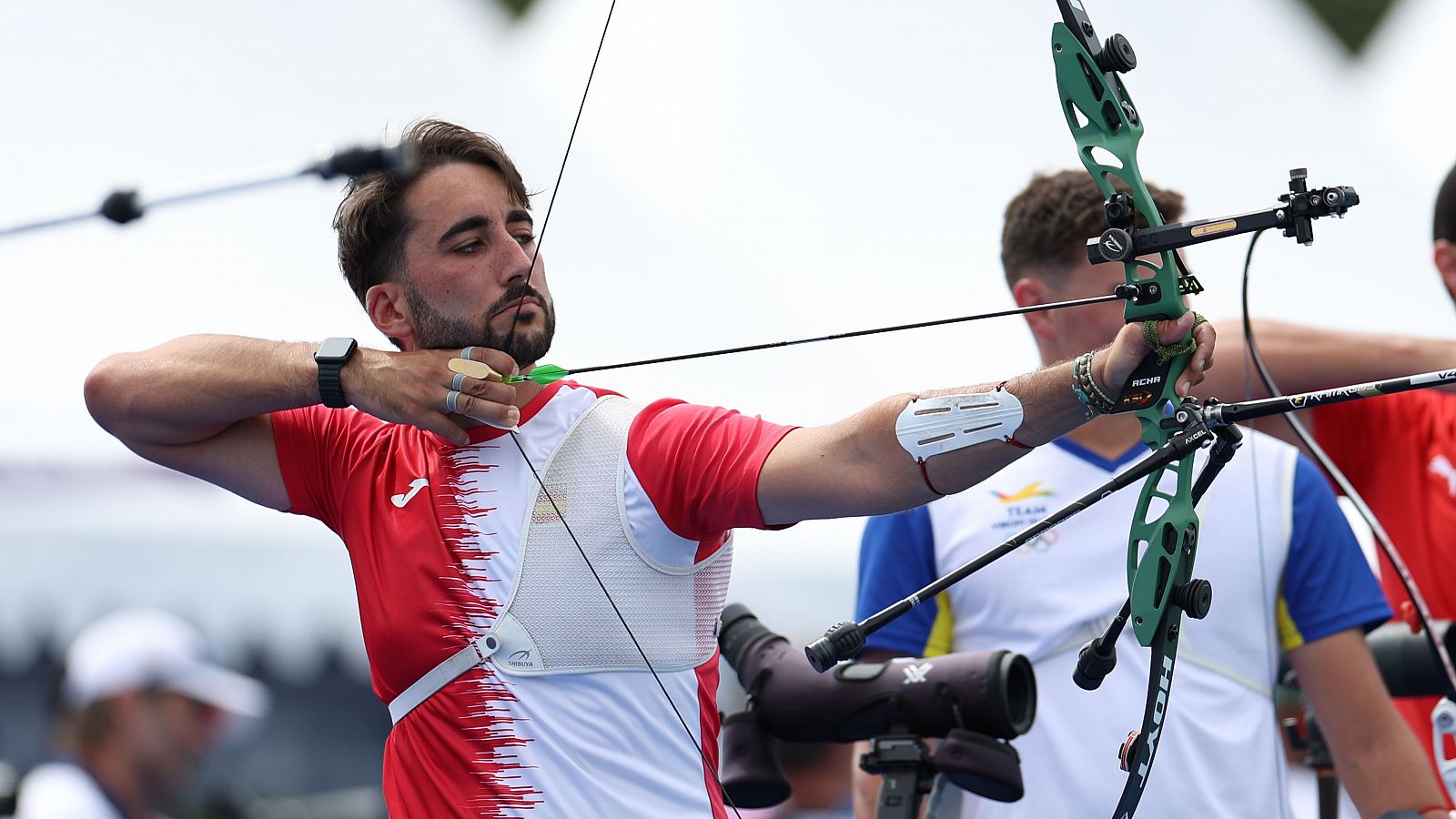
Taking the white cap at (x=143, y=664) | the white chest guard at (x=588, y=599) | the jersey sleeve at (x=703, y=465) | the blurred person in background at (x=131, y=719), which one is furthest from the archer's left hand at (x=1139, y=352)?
the white cap at (x=143, y=664)

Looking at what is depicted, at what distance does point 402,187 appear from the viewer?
83.8 inches

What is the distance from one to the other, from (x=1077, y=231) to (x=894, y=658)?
743 mm

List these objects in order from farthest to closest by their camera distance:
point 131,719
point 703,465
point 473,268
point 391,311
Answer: point 131,719 < point 391,311 < point 473,268 < point 703,465

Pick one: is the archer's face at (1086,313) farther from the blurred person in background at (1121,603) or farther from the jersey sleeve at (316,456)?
the jersey sleeve at (316,456)

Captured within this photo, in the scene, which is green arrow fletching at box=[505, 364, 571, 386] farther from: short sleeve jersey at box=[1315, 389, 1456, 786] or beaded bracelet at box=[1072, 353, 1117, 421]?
short sleeve jersey at box=[1315, 389, 1456, 786]

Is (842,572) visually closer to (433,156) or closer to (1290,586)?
(1290,586)

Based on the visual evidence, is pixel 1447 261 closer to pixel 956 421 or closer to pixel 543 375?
pixel 956 421

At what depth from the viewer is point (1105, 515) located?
228cm

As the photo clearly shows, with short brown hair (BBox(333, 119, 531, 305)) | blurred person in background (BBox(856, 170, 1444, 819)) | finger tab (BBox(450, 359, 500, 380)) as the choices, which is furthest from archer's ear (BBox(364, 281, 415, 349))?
blurred person in background (BBox(856, 170, 1444, 819))

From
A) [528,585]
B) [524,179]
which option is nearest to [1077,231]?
[524,179]

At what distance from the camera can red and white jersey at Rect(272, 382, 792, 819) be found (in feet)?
5.80

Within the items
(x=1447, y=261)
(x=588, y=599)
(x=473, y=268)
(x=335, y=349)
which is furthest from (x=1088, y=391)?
(x=1447, y=261)

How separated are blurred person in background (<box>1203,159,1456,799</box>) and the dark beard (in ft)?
3.73

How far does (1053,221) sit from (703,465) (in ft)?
2.99
